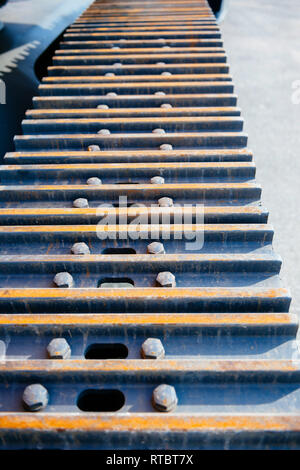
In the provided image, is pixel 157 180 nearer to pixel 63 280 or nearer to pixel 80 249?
pixel 80 249

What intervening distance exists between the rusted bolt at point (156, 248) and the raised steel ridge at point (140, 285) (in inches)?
0.5

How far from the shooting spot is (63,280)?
2037 millimetres

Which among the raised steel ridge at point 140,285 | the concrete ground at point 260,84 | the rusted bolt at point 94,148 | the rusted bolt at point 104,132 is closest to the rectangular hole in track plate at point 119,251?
the raised steel ridge at point 140,285

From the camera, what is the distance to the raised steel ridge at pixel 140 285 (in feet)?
5.09

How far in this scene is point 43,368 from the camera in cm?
167

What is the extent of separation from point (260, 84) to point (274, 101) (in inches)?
26.5

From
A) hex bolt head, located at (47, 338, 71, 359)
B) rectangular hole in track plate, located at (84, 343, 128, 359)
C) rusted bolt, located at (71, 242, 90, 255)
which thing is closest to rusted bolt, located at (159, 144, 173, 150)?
rusted bolt, located at (71, 242, 90, 255)

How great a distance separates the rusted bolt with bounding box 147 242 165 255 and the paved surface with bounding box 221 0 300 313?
8.01 feet

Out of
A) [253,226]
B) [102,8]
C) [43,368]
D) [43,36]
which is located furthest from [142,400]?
[43,36]

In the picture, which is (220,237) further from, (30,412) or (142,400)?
(30,412)

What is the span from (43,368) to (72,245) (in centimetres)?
77

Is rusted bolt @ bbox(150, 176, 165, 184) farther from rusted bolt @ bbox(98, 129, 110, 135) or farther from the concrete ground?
the concrete ground

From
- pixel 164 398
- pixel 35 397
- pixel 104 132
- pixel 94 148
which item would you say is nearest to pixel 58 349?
pixel 35 397

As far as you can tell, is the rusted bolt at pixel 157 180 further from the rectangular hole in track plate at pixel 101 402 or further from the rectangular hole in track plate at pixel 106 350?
the rectangular hole in track plate at pixel 101 402
